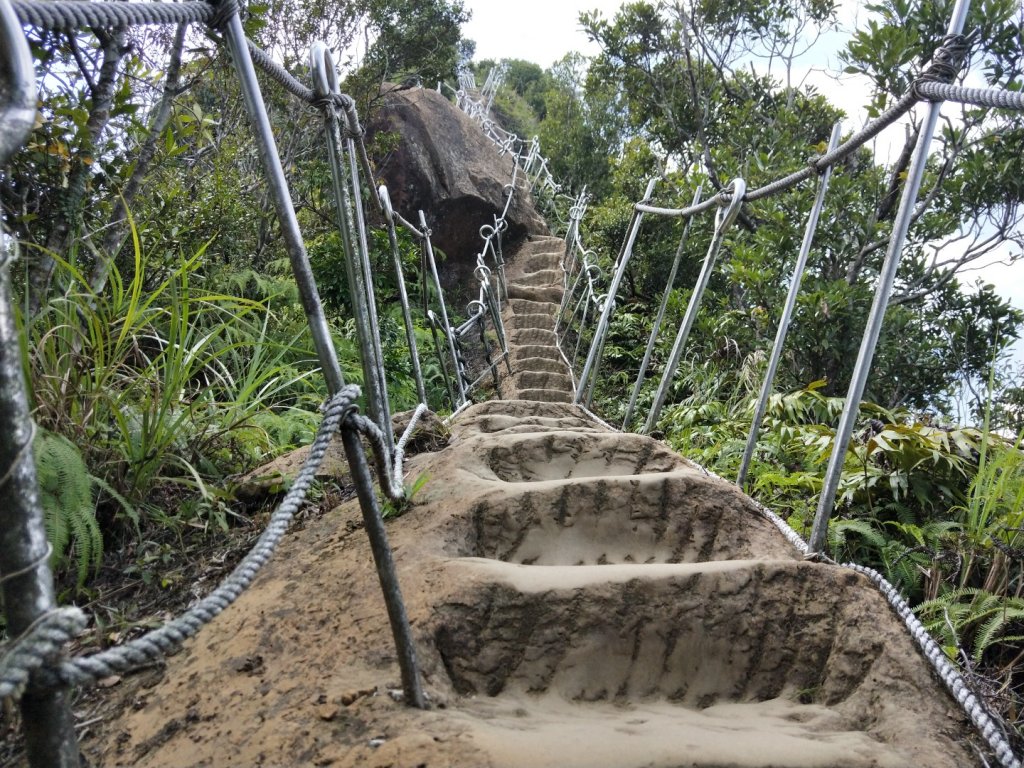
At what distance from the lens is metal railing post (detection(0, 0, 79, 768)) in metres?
0.69

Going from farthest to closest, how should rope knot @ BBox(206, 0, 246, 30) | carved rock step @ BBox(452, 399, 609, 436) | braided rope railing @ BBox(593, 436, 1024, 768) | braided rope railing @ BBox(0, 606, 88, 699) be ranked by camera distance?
1. carved rock step @ BBox(452, 399, 609, 436)
2. braided rope railing @ BBox(593, 436, 1024, 768)
3. rope knot @ BBox(206, 0, 246, 30)
4. braided rope railing @ BBox(0, 606, 88, 699)

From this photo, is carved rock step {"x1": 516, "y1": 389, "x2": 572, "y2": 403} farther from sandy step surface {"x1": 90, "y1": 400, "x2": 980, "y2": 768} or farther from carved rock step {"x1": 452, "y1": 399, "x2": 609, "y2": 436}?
sandy step surface {"x1": 90, "y1": 400, "x2": 980, "y2": 768}

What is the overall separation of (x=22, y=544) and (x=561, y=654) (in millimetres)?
1143

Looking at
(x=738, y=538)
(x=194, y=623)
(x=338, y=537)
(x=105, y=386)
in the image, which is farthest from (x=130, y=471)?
(x=738, y=538)

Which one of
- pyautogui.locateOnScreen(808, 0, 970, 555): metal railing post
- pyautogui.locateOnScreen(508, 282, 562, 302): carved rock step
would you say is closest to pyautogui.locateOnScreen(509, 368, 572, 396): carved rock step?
pyautogui.locateOnScreen(508, 282, 562, 302): carved rock step

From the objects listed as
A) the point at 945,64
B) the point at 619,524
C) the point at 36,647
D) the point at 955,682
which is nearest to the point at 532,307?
the point at 619,524

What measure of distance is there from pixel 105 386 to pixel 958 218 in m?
4.92

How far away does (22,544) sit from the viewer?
2.30ft

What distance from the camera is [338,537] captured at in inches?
78.6

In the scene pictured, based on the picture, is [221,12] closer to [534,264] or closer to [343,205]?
[343,205]

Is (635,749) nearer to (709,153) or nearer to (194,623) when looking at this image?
(194,623)

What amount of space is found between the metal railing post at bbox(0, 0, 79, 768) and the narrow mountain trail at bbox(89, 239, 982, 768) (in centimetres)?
52

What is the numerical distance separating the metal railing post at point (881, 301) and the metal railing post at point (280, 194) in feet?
4.40

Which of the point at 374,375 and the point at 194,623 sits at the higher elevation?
the point at 374,375
